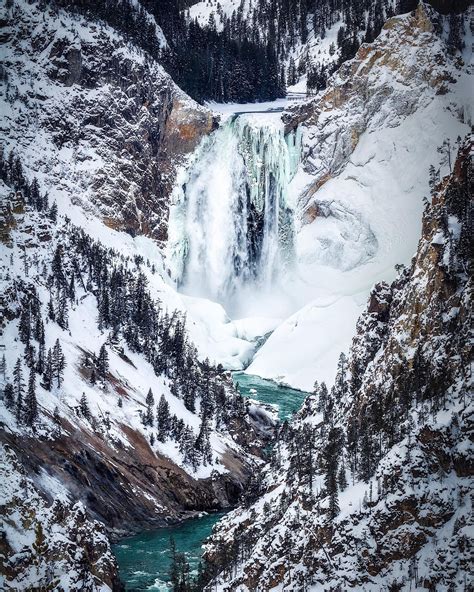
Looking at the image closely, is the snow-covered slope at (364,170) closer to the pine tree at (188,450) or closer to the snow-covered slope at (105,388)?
the snow-covered slope at (105,388)

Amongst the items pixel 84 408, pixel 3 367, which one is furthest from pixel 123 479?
pixel 3 367

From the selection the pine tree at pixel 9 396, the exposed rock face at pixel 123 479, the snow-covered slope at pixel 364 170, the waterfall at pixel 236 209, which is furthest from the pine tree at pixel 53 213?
the pine tree at pixel 9 396

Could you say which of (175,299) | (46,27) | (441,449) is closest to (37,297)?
(175,299)

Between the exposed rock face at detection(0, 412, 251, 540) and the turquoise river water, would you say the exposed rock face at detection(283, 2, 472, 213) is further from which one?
the turquoise river water

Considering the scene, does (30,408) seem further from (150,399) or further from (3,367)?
(150,399)

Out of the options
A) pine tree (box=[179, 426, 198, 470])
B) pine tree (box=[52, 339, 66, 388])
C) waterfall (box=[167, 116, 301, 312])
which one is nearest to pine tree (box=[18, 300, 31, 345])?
Result: pine tree (box=[52, 339, 66, 388])

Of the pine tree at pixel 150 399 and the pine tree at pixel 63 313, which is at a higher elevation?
the pine tree at pixel 63 313

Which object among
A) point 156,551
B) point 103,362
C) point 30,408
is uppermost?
point 30,408
